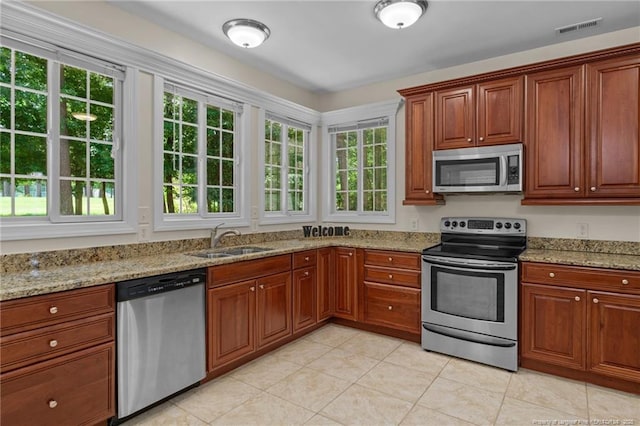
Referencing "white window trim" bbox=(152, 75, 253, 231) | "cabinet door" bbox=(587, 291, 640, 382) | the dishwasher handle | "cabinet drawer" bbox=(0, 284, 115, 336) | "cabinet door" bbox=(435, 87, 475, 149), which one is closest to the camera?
"cabinet drawer" bbox=(0, 284, 115, 336)

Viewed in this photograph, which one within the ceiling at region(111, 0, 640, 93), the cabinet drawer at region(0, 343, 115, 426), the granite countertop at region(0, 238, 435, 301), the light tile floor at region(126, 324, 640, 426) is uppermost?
the ceiling at region(111, 0, 640, 93)

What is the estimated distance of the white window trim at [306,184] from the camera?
3.85 meters

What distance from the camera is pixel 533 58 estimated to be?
10.8 ft

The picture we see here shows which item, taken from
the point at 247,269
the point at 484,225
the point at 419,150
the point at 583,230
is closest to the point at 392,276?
the point at 484,225

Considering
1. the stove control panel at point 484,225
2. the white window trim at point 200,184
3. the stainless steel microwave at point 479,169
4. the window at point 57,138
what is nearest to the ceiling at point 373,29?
the white window trim at point 200,184

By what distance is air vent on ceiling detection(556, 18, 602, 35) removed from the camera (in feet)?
9.22

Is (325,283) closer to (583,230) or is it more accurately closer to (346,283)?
(346,283)

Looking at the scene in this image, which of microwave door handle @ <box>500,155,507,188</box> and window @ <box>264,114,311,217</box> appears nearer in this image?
microwave door handle @ <box>500,155,507,188</box>

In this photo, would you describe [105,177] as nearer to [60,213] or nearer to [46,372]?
[60,213]

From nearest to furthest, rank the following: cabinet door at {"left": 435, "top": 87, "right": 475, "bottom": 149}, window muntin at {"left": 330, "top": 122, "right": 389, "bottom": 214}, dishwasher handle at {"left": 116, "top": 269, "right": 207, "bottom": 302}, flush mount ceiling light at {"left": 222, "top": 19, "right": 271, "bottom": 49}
→ dishwasher handle at {"left": 116, "top": 269, "right": 207, "bottom": 302}, flush mount ceiling light at {"left": 222, "top": 19, "right": 271, "bottom": 49}, cabinet door at {"left": 435, "top": 87, "right": 475, "bottom": 149}, window muntin at {"left": 330, "top": 122, "right": 389, "bottom": 214}

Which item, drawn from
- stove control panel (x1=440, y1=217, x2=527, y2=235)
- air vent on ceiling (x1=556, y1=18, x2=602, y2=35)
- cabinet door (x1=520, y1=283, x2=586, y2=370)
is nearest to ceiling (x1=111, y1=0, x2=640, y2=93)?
air vent on ceiling (x1=556, y1=18, x2=602, y2=35)

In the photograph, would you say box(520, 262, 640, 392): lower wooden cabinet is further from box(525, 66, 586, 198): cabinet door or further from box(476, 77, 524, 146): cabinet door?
box(476, 77, 524, 146): cabinet door

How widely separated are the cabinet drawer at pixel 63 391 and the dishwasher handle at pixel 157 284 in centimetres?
30

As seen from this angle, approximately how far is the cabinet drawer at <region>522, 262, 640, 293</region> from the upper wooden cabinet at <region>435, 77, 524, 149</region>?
110 cm
